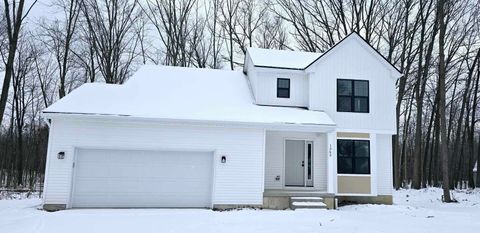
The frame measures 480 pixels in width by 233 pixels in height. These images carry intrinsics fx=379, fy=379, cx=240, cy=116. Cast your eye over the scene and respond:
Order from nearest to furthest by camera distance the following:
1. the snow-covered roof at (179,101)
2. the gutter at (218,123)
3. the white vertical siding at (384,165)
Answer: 1. the gutter at (218,123)
2. the snow-covered roof at (179,101)
3. the white vertical siding at (384,165)

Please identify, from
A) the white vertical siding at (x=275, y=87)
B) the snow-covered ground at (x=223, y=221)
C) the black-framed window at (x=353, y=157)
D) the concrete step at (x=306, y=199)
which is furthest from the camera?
the white vertical siding at (x=275, y=87)

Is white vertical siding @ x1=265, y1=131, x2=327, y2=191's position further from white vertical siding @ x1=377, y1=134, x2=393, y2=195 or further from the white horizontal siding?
white vertical siding @ x1=377, y1=134, x2=393, y2=195

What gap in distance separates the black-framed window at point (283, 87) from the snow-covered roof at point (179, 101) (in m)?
0.87

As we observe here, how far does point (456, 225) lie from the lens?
31.5ft

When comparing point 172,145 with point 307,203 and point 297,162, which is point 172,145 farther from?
point 297,162

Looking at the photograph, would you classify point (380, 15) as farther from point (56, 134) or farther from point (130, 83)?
point (56, 134)

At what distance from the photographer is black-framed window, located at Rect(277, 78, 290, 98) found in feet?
50.0

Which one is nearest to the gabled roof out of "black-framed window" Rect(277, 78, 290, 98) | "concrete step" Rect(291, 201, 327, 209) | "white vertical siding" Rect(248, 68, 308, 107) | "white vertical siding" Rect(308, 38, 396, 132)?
"white vertical siding" Rect(308, 38, 396, 132)

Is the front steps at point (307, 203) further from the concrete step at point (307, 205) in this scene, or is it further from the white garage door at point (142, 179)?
the white garage door at point (142, 179)

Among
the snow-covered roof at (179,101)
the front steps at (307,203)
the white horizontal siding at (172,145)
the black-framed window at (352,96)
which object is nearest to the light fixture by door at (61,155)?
the white horizontal siding at (172,145)

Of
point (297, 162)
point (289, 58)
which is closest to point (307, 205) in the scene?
point (297, 162)

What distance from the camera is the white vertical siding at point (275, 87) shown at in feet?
49.6

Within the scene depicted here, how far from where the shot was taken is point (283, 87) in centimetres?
1528

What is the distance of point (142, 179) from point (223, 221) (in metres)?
4.01
